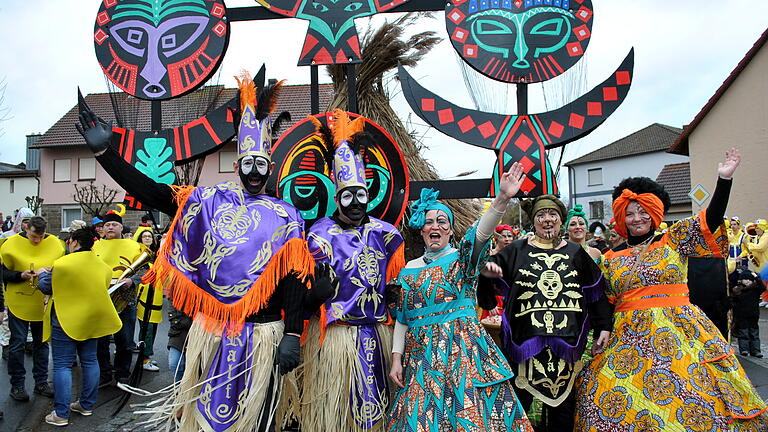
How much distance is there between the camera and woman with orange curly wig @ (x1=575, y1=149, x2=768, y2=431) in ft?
9.26

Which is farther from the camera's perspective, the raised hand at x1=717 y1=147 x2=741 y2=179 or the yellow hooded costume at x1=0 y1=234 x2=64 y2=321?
the yellow hooded costume at x1=0 y1=234 x2=64 y2=321

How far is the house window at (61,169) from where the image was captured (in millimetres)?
22281

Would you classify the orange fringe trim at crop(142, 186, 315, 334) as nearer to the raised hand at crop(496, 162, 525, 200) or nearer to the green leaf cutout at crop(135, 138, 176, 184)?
the raised hand at crop(496, 162, 525, 200)

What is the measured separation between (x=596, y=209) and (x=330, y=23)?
3200 centimetres

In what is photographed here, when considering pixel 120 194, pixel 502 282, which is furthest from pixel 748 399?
pixel 120 194

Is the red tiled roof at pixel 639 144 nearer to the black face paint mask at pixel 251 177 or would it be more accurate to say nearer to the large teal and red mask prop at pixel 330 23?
the large teal and red mask prop at pixel 330 23

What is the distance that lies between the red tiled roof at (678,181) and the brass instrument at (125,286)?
24677mm

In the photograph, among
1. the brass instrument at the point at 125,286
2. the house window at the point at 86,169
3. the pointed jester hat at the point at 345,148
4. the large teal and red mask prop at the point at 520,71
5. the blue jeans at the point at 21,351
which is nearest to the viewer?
the pointed jester hat at the point at 345,148

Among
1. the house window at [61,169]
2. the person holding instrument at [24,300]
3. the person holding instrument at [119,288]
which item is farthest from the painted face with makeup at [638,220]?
the house window at [61,169]

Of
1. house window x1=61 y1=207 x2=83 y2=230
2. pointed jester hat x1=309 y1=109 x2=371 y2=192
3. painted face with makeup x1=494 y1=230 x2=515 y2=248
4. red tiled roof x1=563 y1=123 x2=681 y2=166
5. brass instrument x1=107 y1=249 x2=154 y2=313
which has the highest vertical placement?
red tiled roof x1=563 y1=123 x2=681 y2=166

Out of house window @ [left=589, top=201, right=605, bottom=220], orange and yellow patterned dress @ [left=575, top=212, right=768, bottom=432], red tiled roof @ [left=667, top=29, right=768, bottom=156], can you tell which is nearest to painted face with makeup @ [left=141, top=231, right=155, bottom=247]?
orange and yellow patterned dress @ [left=575, top=212, right=768, bottom=432]

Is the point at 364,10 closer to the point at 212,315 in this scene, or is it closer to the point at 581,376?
the point at 212,315

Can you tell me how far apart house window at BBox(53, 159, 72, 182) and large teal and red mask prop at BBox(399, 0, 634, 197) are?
2214 centimetres

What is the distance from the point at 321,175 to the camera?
12.9 ft
